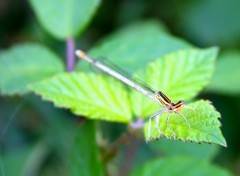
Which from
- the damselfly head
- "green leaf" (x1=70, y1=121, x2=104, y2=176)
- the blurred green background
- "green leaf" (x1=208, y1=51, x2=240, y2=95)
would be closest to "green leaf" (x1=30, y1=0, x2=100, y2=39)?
the blurred green background

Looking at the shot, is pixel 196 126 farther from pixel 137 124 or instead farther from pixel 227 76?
pixel 227 76

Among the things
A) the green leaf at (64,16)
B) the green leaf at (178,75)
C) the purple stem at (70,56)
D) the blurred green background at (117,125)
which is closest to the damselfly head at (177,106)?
the green leaf at (178,75)

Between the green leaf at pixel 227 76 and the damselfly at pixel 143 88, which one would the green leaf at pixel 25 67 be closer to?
the damselfly at pixel 143 88

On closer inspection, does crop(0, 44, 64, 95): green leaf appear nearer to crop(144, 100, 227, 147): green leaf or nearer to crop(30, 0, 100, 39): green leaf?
crop(30, 0, 100, 39): green leaf

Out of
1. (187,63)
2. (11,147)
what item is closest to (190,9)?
(11,147)

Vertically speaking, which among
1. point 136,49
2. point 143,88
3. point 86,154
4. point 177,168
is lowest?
point 177,168

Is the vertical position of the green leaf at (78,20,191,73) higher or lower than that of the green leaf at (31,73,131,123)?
higher

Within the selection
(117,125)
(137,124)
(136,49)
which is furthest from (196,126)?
(117,125)
